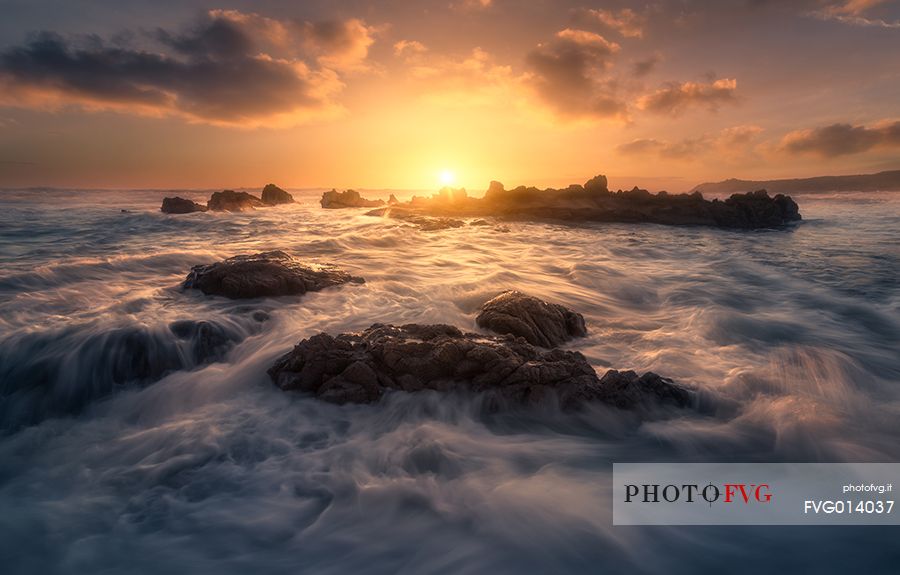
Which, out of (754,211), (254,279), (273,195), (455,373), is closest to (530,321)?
(455,373)

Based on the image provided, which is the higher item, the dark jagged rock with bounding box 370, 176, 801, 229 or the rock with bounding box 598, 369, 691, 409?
the dark jagged rock with bounding box 370, 176, 801, 229

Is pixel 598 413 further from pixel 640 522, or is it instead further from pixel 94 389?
pixel 94 389

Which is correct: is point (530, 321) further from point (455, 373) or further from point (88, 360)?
point (88, 360)

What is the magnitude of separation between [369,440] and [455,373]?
1313 millimetres

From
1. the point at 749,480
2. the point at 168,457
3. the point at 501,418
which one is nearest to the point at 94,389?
the point at 168,457

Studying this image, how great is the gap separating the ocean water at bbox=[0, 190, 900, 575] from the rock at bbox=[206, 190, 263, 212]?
107 feet

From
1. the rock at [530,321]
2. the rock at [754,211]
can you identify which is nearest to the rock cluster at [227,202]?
the rock at [530,321]

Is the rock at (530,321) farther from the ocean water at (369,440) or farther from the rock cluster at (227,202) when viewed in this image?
the rock cluster at (227,202)

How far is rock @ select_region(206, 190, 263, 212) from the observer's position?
127 ft

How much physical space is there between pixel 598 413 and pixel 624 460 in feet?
2.09

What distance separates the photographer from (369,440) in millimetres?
4203

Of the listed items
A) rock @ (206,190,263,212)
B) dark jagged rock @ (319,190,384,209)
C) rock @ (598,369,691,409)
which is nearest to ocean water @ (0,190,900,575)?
rock @ (598,369,691,409)

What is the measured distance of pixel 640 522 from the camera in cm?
322

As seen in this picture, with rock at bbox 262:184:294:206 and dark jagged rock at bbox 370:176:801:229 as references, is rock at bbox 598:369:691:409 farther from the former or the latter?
rock at bbox 262:184:294:206
